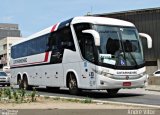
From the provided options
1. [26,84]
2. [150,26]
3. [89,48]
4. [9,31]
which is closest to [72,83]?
[89,48]

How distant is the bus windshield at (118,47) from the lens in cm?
1803

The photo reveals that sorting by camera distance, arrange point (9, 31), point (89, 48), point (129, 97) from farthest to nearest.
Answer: point (9, 31), point (129, 97), point (89, 48)

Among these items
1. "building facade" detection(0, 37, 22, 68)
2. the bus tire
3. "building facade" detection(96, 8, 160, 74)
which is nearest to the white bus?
the bus tire

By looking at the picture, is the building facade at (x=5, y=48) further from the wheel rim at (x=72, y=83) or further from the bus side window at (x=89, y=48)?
the bus side window at (x=89, y=48)

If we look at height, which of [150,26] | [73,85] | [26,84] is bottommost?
[73,85]

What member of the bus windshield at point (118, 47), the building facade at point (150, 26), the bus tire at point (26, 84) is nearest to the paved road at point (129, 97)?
the bus windshield at point (118, 47)

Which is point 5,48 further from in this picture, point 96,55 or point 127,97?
point 96,55

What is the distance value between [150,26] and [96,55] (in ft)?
170

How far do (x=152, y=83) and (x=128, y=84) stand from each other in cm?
1408

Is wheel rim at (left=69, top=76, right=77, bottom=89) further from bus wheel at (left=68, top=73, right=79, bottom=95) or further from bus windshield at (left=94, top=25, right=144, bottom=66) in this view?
bus windshield at (left=94, top=25, right=144, bottom=66)

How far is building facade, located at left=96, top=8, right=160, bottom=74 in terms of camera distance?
220 ft

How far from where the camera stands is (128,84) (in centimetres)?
1830

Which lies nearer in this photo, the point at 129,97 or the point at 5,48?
the point at 129,97

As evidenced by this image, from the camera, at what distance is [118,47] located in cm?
1838
